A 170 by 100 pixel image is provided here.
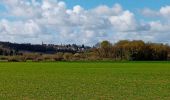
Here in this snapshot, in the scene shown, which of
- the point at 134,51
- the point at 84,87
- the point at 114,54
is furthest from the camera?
the point at 114,54

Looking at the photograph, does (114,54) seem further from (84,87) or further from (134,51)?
(84,87)

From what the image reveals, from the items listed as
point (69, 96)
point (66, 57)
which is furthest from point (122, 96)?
point (66, 57)

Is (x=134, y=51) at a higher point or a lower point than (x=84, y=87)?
higher

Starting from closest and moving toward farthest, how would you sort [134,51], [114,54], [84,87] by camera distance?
[84,87], [134,51], [114,54]

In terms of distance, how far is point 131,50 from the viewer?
488 feet

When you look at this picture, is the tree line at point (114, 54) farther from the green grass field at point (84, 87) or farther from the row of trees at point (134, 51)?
the green grass field at point (84, 87)

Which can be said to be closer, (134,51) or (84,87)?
(84,87)

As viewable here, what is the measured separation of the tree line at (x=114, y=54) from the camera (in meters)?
133

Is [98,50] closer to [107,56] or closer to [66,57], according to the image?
[107,56]

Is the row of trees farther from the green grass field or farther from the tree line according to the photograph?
the green grass field

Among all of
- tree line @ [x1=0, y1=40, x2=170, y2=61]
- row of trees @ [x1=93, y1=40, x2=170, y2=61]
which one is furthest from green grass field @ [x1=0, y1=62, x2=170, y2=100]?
row of trees @ [x1=93, y1=40, x2=170, y2=61]

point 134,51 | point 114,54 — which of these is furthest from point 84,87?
point 114,54

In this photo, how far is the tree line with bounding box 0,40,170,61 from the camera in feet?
436

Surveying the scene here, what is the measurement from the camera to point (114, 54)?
152250 millimetres
